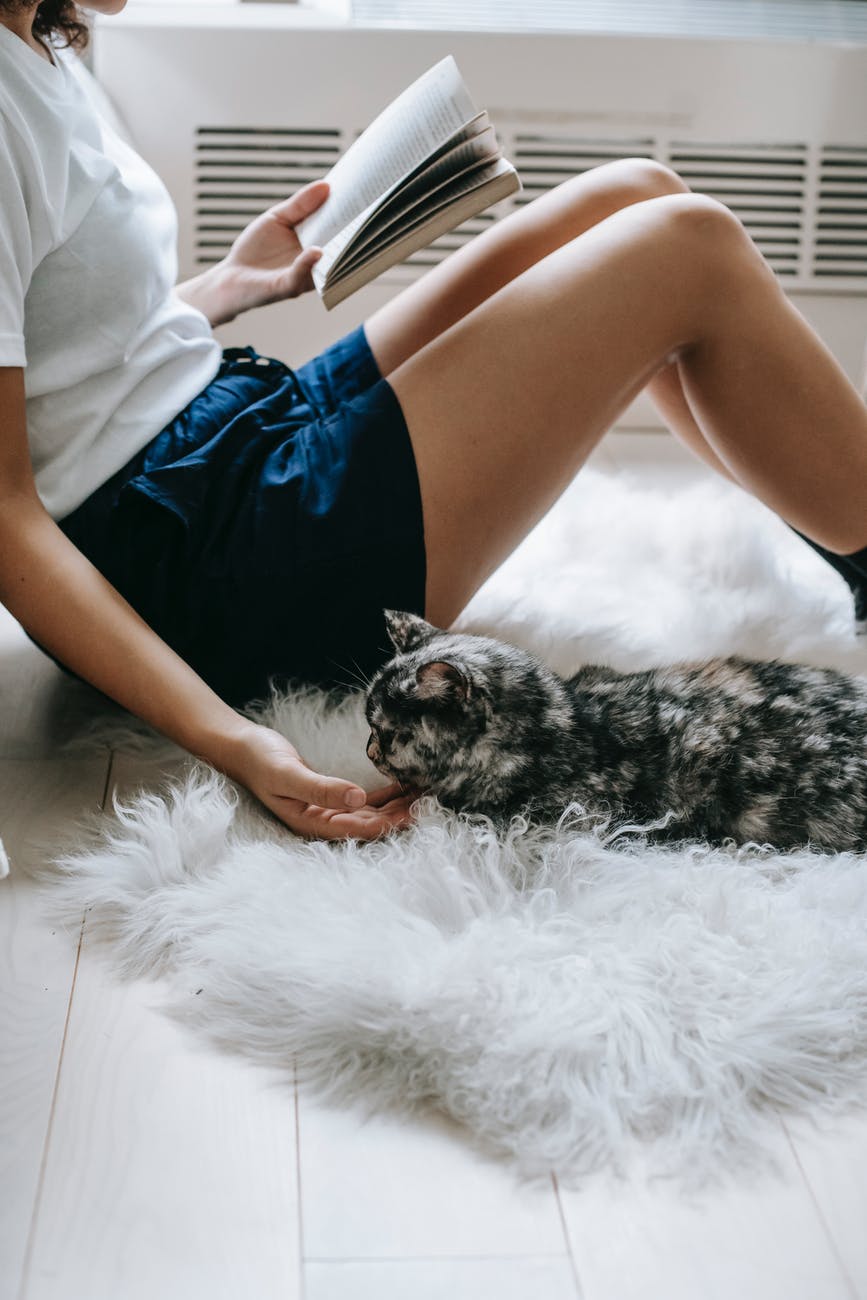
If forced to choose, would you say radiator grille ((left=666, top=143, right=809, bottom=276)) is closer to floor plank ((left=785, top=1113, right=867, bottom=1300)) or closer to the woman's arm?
the woman's arm

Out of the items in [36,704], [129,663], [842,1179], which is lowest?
[36,704]

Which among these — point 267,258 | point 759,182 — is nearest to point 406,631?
point 267,258

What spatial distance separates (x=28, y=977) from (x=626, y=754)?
548mm

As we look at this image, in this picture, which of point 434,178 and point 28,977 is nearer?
point 28,977

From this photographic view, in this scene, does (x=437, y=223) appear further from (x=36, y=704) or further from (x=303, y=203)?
(x=36, y=704)

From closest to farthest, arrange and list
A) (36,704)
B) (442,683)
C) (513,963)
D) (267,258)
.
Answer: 1. (513,963)
2. (442,683)
3. (36,704)
4. (267,258)

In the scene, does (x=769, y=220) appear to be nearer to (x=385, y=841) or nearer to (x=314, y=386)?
(x=314, y=386)

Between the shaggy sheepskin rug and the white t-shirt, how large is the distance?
0.35 m

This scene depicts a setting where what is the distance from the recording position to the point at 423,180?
124 centimetres

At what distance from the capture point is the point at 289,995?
97 cm

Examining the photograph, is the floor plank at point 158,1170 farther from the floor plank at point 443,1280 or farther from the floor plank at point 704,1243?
the floor plank at point 704,1243

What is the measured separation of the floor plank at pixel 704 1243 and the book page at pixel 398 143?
3.04 ft

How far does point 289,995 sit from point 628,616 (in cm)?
83

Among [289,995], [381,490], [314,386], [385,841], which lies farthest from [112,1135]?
[314,386]
